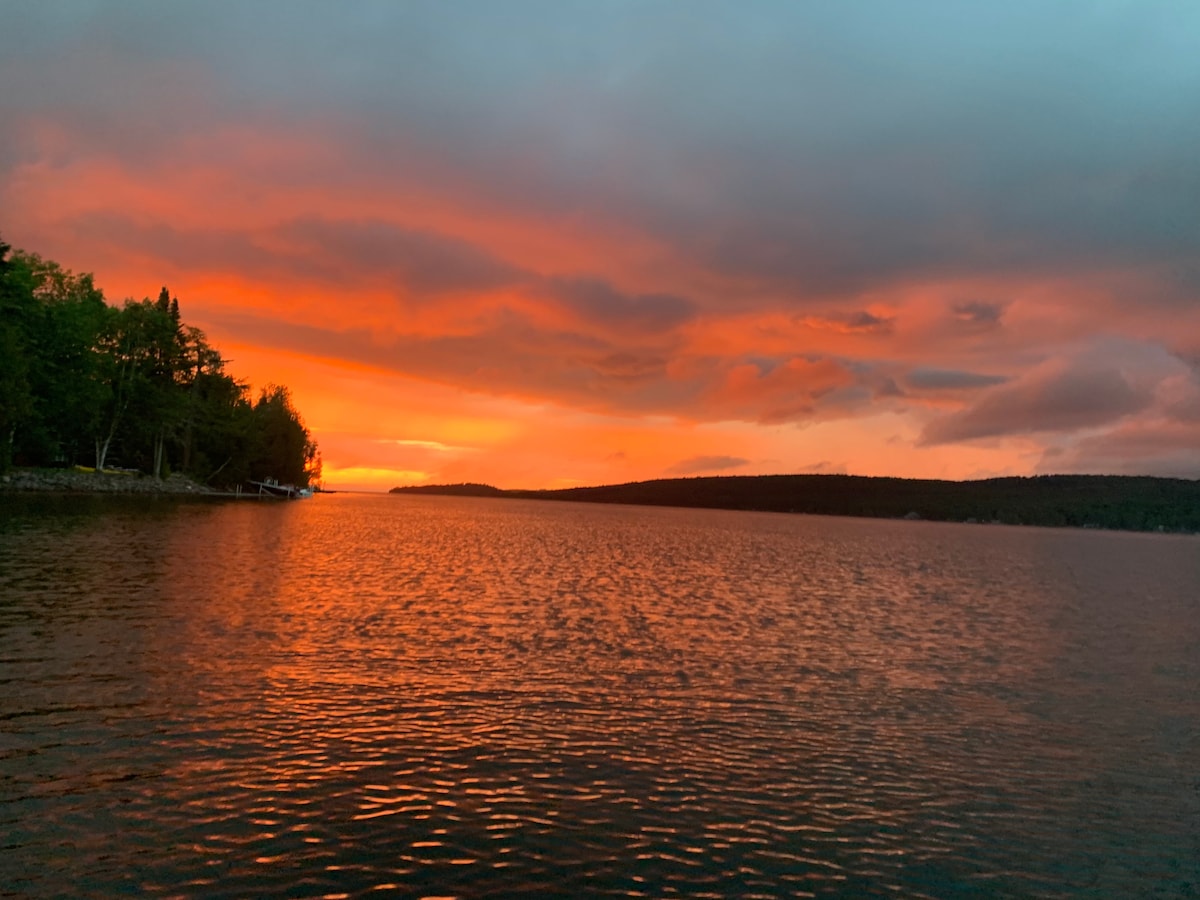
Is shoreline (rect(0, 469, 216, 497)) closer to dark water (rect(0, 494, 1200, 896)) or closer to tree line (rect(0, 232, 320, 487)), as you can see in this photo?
tree line (rect(0, 232, 320, 487))

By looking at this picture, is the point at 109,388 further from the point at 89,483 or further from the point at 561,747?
the point at 561,747

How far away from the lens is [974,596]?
61.8 meters

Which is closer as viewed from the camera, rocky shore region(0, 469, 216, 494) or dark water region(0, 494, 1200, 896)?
dark water region(0, 494, 1200, 896)

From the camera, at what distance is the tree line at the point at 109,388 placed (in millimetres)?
105062

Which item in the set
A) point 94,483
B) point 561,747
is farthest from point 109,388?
point 561,747

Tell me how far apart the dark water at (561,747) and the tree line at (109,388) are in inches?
2936

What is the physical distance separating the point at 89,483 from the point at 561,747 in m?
127

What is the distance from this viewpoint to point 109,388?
126 metres

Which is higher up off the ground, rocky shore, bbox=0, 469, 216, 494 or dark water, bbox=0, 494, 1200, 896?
rocky shore, bbox=0, 469, 216, 494

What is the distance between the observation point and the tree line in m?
105

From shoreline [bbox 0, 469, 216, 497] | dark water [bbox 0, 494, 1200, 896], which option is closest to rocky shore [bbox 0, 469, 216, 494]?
shoreline [bbox 0, 469, 216, 497]

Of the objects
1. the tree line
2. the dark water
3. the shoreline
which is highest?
the tree line

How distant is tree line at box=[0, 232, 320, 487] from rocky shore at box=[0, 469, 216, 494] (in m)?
2.57

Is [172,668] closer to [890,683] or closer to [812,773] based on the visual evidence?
[812,773]
